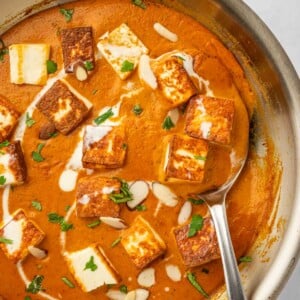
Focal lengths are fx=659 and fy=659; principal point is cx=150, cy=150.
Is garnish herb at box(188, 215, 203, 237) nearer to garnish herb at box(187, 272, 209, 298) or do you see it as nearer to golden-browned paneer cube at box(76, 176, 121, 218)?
garnish herb at box(187, 272, 209, 298)

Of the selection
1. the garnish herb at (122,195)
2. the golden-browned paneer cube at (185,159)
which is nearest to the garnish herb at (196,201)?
the golden-browned paneer cube at (185,159)

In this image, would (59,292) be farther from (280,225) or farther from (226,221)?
(280,225)

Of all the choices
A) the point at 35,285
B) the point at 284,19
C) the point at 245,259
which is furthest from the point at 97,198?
the point at 284,19

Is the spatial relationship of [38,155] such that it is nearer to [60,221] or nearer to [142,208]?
[60,221]

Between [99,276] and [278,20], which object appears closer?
[99,276]

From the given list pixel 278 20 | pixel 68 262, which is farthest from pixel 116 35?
pixel 68 262

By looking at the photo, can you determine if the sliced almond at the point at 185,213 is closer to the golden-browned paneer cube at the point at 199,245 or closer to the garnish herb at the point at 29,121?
the golden-browned paneer cube at the point at 199,245
